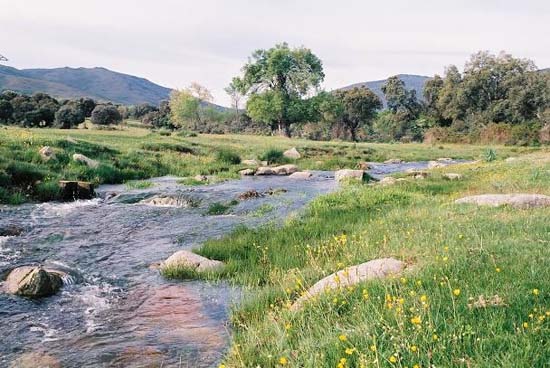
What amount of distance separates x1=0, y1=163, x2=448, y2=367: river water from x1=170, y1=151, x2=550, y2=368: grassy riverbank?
802mm

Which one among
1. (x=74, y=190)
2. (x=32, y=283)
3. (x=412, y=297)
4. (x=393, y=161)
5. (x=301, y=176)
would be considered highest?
(x=412, y=297)

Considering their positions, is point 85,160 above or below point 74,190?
above

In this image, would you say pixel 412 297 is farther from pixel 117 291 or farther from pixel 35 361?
pixel 117 291

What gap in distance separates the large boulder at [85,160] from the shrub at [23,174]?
145 inches

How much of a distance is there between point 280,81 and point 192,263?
65660mm

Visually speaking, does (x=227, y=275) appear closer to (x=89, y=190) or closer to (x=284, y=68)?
(x=89, y=190)

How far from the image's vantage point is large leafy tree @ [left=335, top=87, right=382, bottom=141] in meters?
98.3

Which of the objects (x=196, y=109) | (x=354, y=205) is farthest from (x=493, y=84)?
(x=354, y=205)

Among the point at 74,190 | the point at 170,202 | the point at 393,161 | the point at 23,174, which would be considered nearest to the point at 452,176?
the point at 170,202

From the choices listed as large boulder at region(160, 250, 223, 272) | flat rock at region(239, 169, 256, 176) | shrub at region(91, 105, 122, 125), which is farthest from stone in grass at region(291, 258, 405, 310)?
shrub at region(91, 105, 122, 125)

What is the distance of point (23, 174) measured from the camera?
19406 mm

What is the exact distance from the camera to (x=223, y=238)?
11984 millimetres

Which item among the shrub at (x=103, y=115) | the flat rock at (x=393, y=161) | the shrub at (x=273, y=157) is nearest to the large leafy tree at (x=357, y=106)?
the shrub at (x=103, y=115)

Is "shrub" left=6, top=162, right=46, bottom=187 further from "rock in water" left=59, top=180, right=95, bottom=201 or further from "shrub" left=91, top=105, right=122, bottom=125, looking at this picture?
"shrub" left=91, top=105, right=122, bottom=125
